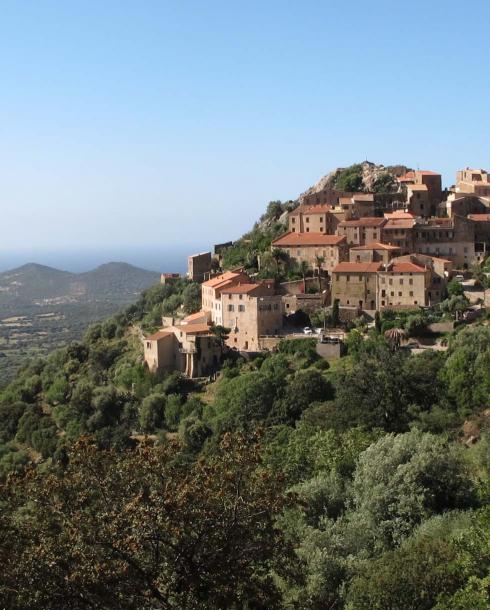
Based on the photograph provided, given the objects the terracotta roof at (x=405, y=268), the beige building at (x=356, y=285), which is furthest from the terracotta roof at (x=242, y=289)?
the terracotta roof at (x=405, y=268)

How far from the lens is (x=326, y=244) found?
58.7 metres

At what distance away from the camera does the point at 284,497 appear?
630 inches

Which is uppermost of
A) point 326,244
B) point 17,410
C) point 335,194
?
point 335,194

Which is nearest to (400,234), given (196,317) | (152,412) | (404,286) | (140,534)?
(404,286)

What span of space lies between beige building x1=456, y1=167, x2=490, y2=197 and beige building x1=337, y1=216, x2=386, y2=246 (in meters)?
11.9

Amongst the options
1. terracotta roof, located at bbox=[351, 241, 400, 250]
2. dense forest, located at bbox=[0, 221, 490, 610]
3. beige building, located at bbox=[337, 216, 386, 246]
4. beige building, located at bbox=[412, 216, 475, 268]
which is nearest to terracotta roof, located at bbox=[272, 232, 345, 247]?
beige building, located at bbox=[337, 216, 386, 246]

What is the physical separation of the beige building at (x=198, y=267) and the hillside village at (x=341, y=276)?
22.6 inches

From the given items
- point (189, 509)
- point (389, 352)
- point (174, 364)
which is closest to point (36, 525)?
point (189, 509)

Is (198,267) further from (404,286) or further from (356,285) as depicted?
(404,286)

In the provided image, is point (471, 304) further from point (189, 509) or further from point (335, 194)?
point (189, 509)

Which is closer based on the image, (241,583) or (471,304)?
(241,583)

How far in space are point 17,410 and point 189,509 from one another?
4635 centimetres

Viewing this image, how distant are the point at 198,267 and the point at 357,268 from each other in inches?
787

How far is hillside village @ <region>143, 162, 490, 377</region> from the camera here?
5216cm
